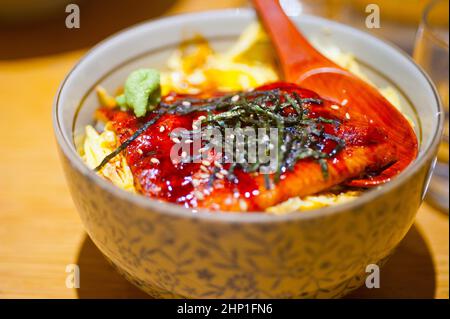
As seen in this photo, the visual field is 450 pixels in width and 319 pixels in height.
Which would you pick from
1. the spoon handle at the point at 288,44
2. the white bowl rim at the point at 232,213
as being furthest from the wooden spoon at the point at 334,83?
the white bowl rim at the point at 232,213

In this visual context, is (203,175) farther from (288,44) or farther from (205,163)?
(288,44)

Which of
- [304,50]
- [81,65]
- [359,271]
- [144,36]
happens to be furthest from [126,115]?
[359,271]

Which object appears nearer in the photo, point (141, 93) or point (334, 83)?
point (141, 93)

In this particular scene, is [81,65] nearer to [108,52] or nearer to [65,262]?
[108,52]

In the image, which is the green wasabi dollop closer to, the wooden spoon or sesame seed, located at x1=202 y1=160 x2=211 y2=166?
sesame seed, located at x1=202 y1=160 x2=211 y2=166

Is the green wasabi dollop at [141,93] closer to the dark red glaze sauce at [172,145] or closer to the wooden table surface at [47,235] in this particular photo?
the dark red glaze sauce at [172,145]

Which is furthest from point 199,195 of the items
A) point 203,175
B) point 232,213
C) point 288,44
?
point 288,44

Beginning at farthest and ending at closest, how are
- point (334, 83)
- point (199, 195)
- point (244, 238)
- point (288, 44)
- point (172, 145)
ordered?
point (288, 44), point (334, 83), point (172, 145), point (199, 195), point (244, 238)
